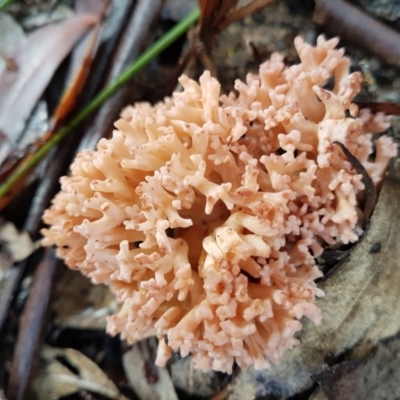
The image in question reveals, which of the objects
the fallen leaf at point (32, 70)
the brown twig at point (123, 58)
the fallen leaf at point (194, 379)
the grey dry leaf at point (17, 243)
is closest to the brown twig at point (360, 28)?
the brown twig at point (123, 58)

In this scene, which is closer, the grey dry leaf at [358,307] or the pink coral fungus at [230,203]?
the pink coral fungus at [230,203]

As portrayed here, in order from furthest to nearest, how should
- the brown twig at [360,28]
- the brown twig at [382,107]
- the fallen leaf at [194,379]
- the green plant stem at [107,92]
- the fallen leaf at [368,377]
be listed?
1. the green plant stem at [107,92]
2. the fallen leaf at [194,379]
3. the brown twig at [360,28]
4. the brown twig at [382,107]
5. the fallen leaf at [368,377]

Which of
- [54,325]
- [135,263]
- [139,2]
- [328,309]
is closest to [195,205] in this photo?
[135,263]

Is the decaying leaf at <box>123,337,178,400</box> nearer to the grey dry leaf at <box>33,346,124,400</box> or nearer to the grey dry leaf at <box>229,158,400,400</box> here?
the grey dry leaf at <box>33,346,124,400</box>

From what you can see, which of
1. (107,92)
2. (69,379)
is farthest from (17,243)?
(107,92)

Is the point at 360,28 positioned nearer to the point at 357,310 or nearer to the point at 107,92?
the point at 357,310

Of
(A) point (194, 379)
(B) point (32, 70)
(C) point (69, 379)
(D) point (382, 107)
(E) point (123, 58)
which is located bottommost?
(C) point (69, 379)

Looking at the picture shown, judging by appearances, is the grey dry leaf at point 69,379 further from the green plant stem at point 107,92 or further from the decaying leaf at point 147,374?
the green plant stem at point 107,92
